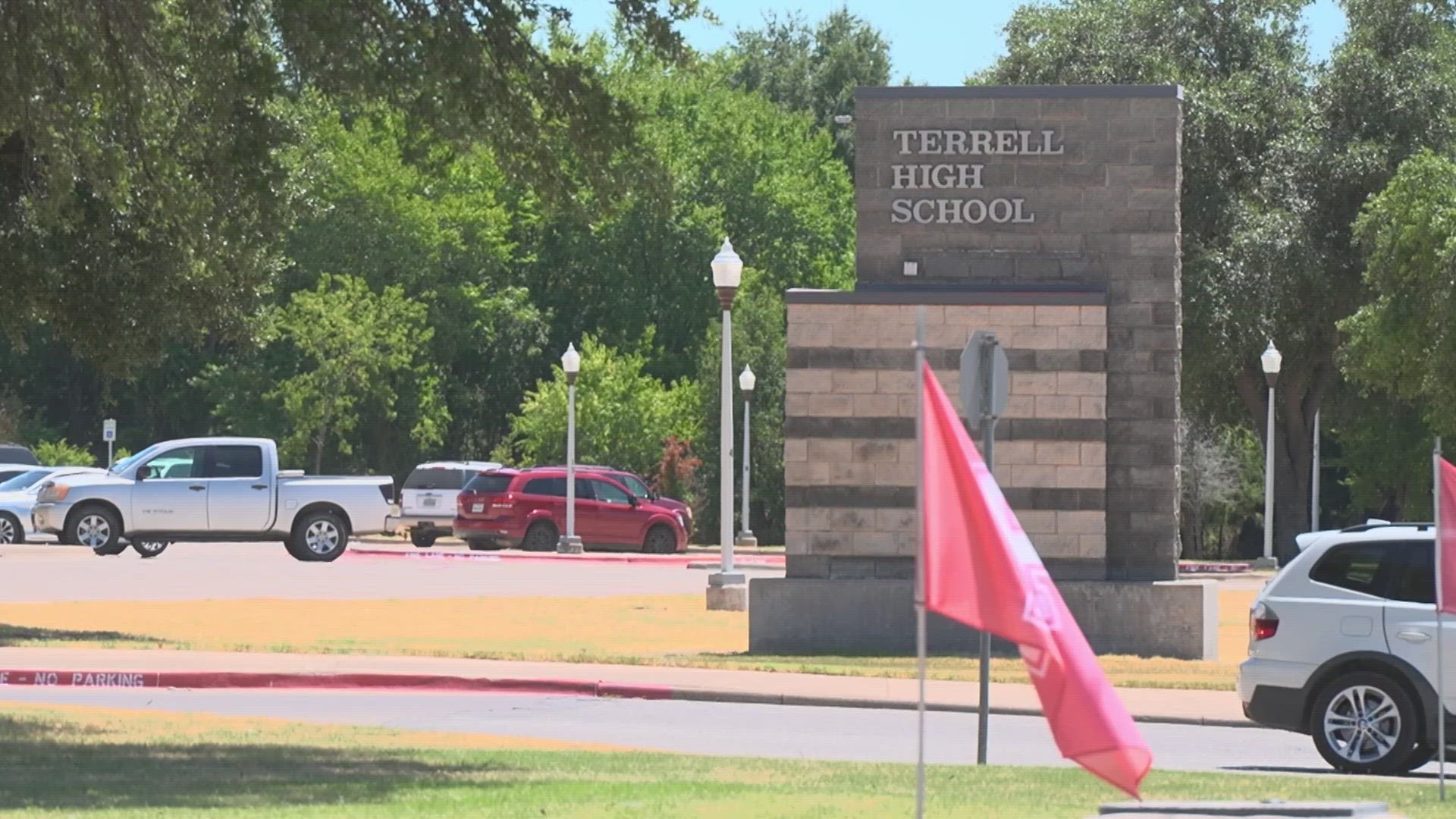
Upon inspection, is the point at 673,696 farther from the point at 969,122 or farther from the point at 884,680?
the point at 969,122

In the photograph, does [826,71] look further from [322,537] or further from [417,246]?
[322,537]

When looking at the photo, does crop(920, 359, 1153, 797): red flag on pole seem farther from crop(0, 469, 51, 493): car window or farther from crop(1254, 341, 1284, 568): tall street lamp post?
crop(0, 469, 51, 493): car window

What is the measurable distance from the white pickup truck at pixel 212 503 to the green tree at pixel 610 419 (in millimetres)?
20963

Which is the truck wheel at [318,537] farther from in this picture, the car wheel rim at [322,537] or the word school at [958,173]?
the word school at [958,173]

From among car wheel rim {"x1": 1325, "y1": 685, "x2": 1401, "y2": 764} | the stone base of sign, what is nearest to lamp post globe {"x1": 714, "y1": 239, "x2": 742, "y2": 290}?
the stone base of sign

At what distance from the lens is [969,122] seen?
22516 millimetres

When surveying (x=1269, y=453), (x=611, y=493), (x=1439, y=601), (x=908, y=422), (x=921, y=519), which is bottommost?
(x=1439, y=601)

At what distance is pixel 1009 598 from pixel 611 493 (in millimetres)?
41889

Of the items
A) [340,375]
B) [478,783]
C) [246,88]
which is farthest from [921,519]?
[340,375]

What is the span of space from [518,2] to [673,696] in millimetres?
6505

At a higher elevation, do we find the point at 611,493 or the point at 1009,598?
the point at 611,493

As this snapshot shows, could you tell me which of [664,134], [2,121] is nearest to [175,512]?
[2,121]

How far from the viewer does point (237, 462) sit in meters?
36.9

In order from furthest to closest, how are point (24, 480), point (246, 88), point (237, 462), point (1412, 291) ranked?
point (24, 480) → point (1412, 291) → point (237, 462) → point (246, 88)
